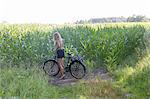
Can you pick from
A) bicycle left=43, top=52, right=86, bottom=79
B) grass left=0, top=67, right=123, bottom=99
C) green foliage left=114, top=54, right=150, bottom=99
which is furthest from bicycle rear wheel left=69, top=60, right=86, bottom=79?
grass left=0, top=67, right=123, bottom=99

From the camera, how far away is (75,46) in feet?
46.7

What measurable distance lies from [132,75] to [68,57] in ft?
8.10

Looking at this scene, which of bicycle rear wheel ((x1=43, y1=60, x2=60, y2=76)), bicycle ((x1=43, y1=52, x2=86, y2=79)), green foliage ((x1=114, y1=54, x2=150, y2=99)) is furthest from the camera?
bicycle rear wheel ((x1=43, y1=60, x2=60, y2=76))

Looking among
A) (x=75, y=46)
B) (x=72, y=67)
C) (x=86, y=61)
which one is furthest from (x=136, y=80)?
(x=75, y=46)

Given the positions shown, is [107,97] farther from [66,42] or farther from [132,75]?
[66,42]

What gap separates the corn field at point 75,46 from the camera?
1290 centimetres

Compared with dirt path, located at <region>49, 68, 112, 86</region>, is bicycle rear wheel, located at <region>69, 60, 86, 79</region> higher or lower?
higher

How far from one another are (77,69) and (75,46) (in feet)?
9.26

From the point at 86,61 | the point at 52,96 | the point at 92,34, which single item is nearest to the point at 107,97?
the point at 52,96

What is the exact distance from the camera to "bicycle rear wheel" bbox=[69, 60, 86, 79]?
11.5 metres

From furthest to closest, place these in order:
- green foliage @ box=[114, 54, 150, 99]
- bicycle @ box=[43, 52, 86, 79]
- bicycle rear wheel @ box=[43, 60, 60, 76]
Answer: bicycle rear wheel @ box=[43, 60, 60, 76] < bicycle @ box=[43, 52, 86, 79] < green foliage @ box=[114, 54, 150, 99]

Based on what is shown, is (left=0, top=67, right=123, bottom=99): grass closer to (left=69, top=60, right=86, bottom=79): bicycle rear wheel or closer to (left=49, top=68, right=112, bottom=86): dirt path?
(left=49, top=68, right=112, bottom=86): dirt path

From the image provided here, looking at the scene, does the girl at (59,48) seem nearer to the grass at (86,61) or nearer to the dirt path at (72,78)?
the dirt path at (72,78)

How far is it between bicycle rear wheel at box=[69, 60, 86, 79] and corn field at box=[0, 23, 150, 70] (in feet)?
4.04
